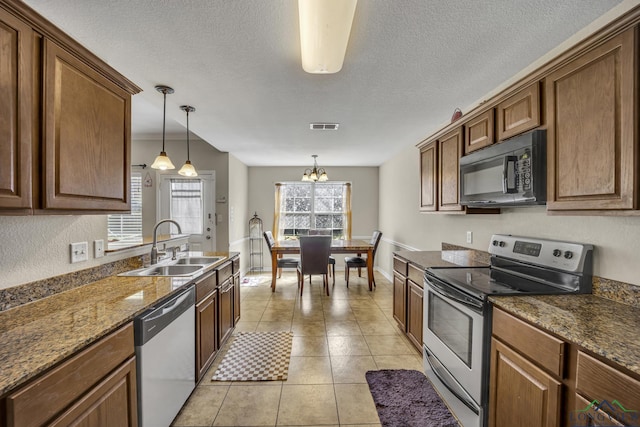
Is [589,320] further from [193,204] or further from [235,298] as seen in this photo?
[193,204]

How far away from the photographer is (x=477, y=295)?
153 cm

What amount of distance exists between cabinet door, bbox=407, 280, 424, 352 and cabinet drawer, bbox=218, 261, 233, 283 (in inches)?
67.7

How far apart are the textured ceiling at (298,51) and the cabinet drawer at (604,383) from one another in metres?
1.56

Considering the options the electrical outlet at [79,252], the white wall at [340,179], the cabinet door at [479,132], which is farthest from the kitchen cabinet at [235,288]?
the white wall at [340,179]

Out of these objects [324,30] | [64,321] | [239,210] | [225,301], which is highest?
[324,30]

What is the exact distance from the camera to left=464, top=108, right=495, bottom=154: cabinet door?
1.99m

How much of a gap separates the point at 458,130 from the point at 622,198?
1.40m

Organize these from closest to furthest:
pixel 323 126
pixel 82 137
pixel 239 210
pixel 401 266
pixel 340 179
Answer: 1. pixel 82 137
2. pixel 401 266
3. pixel 323 126
4. pixel 239 210
5. pixel 340 179

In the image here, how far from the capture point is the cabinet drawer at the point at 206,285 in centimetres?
203

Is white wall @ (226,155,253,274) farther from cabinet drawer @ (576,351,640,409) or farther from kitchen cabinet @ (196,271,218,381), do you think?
cabinet drawer @ (576,351,640,409)

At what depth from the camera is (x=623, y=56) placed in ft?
3.72

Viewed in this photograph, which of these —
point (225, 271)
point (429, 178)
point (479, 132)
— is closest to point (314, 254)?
point (225, 271)

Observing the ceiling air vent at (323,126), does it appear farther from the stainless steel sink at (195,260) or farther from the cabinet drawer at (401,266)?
the stainless steel sink at (195,260)

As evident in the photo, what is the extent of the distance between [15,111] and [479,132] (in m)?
2.57
